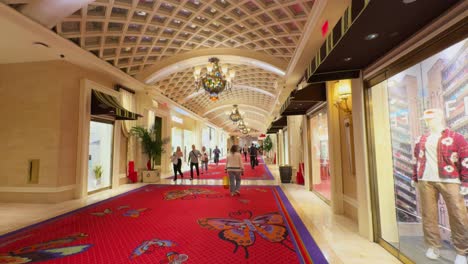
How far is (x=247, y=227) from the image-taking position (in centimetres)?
346

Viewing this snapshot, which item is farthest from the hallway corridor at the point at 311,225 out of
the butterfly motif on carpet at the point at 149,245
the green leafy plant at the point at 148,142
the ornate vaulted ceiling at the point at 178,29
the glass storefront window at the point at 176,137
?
the glass storefront window at the point at 176,137

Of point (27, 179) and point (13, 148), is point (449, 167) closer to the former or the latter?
point (27, 179)

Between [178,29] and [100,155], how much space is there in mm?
4757

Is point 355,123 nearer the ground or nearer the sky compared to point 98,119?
nearer the ground

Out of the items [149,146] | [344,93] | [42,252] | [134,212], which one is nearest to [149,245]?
[42,252]

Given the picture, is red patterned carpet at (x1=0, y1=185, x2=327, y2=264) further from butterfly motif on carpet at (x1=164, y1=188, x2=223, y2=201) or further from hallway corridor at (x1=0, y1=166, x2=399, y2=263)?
butterfly motif on carpet at (x1=164, y1=188, x2=223, y2=201)

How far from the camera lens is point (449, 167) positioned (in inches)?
81.9

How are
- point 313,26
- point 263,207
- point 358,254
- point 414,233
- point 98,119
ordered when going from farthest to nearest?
point 98,119, point 263,207, point 313,26, point 414,233, point 358,254

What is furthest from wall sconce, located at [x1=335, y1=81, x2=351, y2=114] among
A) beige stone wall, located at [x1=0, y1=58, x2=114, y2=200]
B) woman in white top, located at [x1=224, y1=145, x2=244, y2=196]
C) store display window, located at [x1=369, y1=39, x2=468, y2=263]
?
beige stone wall, located at [x1=0, y1=58, x2=114, y2=200]

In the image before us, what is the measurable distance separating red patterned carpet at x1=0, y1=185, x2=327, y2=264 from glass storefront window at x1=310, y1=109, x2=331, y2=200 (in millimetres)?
1488

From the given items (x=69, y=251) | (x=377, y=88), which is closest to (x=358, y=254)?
(x=377, y=88)

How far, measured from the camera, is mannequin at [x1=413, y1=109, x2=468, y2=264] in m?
2.03

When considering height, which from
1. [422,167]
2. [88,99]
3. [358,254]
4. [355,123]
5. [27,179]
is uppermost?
[88,99]

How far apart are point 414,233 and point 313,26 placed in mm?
3760
